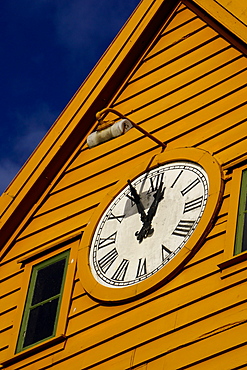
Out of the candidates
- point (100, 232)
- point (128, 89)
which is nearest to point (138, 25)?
point (128, 89)

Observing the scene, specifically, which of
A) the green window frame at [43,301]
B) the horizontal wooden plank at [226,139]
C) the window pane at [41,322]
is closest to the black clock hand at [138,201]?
the horizontal wooden plank at [226,139]

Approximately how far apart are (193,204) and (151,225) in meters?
0.47

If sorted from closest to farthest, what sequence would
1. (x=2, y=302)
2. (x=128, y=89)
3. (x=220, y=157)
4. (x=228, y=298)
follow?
(x=228, y=298) → (x=220, y=157) → (x=2, y=302) → (x=128, y=89)

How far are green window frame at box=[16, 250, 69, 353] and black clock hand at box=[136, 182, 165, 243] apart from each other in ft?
3.26

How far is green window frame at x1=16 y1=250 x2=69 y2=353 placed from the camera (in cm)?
1191

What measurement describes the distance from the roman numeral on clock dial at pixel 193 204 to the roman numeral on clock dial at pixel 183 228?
151 millimetres

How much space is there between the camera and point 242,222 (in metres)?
11.0

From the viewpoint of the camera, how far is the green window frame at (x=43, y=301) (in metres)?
11.9

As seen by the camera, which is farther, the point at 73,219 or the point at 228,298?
the point at 73,219

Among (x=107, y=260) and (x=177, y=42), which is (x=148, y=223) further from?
(x=177, y=42)

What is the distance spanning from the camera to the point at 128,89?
13484mm

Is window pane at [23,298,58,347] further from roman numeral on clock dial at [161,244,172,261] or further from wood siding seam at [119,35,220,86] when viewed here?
wood siding seam at [119,35,220,86]

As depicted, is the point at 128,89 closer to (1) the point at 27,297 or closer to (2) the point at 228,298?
(1) the point at 27,297

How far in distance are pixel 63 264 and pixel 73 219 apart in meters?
0.55
